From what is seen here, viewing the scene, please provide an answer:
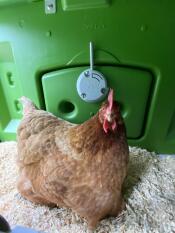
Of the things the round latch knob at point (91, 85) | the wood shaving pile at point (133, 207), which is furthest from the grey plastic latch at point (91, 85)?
the wood shaving pile at point (133, 207)

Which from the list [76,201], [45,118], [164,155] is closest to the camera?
[76,201]

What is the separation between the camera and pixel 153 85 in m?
0.75

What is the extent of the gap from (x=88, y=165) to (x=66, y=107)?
0.93 feet

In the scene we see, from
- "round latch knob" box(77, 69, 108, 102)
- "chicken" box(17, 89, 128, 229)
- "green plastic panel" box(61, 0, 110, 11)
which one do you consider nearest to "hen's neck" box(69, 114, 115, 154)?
"chicken" box(17, 89, 128, 229)

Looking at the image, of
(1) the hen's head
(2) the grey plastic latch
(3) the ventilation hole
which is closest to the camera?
(1) the hen's head

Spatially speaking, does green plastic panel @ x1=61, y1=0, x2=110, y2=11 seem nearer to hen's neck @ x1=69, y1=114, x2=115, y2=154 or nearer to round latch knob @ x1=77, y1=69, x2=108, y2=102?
round latch knob @ x1=77, y1=69, x2=108, y2=102

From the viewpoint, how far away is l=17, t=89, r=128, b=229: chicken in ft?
2.03

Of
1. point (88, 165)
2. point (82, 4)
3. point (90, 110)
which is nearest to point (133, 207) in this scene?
point (88, 165)

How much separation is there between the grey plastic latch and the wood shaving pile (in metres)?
0.25

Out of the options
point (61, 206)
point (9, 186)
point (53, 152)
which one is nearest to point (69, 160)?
point (53, 152)

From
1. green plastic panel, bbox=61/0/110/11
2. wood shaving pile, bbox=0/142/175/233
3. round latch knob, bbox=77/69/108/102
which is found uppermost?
green plastic panel, bbox=61/0/110/11

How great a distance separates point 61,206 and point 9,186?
7.9 inches

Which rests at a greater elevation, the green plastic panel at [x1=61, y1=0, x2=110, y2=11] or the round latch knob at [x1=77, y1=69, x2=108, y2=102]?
the green plastic panel at [x1=61, y1=0, x2=110, y2=11]

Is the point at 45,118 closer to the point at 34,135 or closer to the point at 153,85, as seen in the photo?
the point at 34,135
